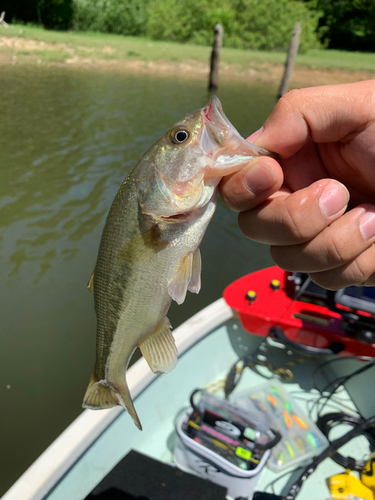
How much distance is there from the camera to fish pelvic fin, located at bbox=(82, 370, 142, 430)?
1690 mm

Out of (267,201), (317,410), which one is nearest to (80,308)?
(317,410)

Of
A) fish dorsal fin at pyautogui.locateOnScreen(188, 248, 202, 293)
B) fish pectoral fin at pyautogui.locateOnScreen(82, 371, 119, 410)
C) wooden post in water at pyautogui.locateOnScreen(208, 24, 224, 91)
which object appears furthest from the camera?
wooden post in water at pyautogui.locateOnScreen(208, 24, 224, 91)

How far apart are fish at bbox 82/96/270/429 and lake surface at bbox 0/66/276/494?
327 centimetres

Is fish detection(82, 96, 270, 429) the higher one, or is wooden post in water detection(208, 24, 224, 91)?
wooden post in water detection(208, 24, 224, 91)

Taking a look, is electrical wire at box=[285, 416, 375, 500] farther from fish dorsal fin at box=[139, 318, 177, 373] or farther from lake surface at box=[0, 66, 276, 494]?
lake surface at box=[0, 66, 276, 494]

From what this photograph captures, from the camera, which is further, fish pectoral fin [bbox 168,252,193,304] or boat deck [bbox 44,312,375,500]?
boat deck [bbox 44,312,375,500]

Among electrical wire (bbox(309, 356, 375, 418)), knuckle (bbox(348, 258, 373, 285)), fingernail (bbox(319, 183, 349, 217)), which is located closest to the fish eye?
fingernail (bbox(319, 183, 349, 217))

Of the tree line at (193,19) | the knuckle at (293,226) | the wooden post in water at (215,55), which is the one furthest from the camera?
the tree line at (193,19)

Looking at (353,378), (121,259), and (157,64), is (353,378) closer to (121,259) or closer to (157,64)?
(121,259)

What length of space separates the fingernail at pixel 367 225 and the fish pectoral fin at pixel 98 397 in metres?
1.43

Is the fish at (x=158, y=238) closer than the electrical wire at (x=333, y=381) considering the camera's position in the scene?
Yes

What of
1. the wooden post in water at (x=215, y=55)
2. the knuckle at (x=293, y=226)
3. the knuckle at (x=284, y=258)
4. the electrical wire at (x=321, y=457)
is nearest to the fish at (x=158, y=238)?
the knuckle at (x=293, y=226)

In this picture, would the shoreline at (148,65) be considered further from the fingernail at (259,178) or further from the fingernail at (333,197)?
the fingernail at (333,197)

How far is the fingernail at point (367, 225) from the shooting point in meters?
1.52
